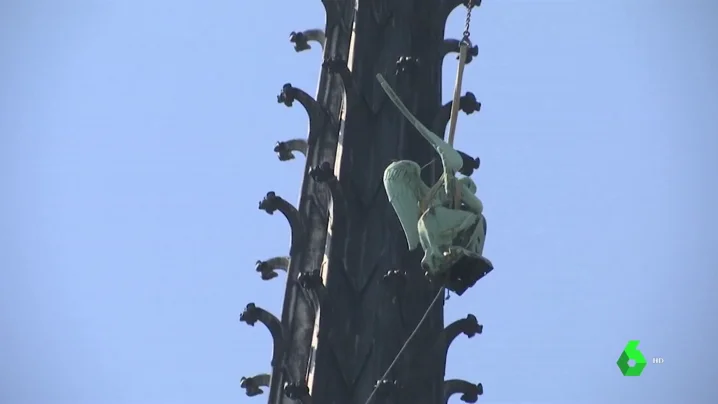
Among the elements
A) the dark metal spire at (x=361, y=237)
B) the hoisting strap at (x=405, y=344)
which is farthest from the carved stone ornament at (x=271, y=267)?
the hoisting strap at (x=405, y=344)

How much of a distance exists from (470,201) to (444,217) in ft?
1.21

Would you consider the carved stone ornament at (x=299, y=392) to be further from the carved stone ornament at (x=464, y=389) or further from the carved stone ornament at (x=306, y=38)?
the carved stone ornament at (x=306, y=38)

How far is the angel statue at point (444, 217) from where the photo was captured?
23.9 metres

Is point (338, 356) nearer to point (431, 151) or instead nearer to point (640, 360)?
point (431, 151)

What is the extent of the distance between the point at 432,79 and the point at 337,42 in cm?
163

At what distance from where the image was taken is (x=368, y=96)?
28172 millimetres

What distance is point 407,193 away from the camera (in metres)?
24.9

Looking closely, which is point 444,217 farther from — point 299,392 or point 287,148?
point 287,148

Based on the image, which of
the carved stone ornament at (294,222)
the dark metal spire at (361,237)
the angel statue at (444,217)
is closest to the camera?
the angel statue at (444,217)

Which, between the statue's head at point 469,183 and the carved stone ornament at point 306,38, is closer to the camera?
the statue's head at point 469,183

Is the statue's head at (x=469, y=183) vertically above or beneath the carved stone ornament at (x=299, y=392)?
above

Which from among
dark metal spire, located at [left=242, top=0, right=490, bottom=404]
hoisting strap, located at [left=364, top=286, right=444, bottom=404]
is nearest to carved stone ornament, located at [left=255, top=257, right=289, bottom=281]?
dark metal spire, located at [left=242, top=0, right=490, bottom=404]

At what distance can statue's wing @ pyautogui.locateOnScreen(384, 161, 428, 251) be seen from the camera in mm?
24875

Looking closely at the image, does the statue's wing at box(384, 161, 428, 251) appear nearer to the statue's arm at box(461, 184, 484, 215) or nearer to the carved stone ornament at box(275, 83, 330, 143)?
the statue's arm at box(461, 184, 484, 215)
